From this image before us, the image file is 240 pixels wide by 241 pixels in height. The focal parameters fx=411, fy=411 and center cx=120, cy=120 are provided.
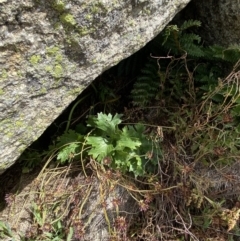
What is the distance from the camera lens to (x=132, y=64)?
3.36 metres

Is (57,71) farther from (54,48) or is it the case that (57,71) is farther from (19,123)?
(19,123)

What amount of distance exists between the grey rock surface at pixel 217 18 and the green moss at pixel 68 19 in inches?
53.9

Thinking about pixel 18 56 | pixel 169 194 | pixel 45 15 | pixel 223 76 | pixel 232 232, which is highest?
Answer: pixel 45 15

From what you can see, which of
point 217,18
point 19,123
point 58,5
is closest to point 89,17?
point 58,5

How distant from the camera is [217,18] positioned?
10.4 feet

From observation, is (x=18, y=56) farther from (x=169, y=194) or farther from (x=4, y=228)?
(x=169, y=194)

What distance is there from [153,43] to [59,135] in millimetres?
1026

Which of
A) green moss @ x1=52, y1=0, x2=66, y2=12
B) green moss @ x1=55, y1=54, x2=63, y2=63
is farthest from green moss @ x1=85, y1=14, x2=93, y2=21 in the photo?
green moss @ x1=55, y1=54, x2=63, y2=63

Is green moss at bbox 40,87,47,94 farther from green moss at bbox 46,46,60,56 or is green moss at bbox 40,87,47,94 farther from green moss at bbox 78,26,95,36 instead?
green moss at bbox 78,26,95,36

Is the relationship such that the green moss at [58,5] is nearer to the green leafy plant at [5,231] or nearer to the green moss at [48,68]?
the green moss at [48,68]

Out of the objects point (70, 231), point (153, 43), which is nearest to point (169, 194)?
point (70, 231)

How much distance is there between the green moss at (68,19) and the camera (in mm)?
2176

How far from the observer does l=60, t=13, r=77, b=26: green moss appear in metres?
2.18

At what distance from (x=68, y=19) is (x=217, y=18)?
143cm
